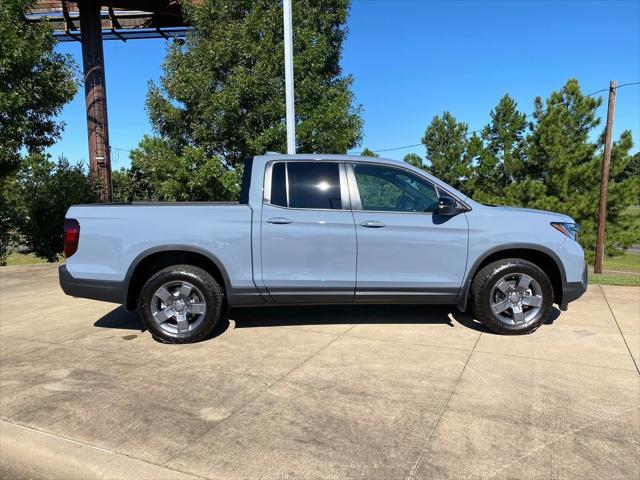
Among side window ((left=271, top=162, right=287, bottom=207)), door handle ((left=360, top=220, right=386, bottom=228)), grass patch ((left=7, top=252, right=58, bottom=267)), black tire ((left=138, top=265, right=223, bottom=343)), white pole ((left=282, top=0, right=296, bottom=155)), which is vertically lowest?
grass patch ((left=7, top=252, right=58, bottom=267))

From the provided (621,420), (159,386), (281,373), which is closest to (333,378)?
(281,373)

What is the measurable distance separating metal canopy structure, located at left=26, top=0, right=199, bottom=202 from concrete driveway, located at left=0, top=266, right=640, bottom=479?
12.7 m

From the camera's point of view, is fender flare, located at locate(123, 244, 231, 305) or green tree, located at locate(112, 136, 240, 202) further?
green tree, located at locate(112, 136, 240, 202)

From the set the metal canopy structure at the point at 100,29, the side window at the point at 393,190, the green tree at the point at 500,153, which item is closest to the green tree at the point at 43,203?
the metal canopy structure at the point at 100,29

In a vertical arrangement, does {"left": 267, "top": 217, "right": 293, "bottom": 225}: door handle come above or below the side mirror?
below

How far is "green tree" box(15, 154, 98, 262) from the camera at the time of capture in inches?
496

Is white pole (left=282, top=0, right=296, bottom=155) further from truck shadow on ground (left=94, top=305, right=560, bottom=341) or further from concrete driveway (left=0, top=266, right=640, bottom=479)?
concrete driveway (left=0, top=266, right=640, bottom=479)

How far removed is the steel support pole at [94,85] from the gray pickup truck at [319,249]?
14740 mm

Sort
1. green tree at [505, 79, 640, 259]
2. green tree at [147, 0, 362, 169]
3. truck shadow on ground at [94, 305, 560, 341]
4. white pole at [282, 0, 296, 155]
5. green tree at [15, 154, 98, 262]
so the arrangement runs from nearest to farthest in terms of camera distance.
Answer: truck shadow on ground at [94, 305, 560, 341], white pole at [282, 0, 296, 155], green tree at [147, 0, 362, 169], green tree at [15, 154, 98, 262], green tree at [505, 79, 640, 259]

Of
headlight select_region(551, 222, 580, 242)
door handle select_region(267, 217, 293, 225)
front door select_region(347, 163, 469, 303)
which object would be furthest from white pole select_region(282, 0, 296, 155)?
headlight select_region(551, 222, 580, 242)

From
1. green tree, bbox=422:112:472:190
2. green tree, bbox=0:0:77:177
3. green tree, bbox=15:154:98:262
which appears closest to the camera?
green tree, bbox=0:0:77:177

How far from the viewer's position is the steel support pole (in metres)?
17.9

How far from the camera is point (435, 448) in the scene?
2699mm

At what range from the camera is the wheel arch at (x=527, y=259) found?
462 centimetres
